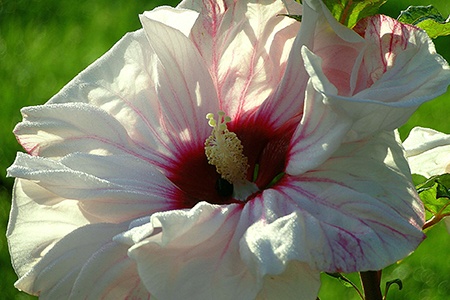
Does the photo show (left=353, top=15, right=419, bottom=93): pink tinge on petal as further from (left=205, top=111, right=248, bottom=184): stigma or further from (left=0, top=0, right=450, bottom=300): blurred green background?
(left=0, top=0, right=450, bottom=300): blurred green background

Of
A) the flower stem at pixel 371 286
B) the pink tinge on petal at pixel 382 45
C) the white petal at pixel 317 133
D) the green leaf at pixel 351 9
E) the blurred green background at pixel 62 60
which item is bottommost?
the blurred green background at pixel 62 60

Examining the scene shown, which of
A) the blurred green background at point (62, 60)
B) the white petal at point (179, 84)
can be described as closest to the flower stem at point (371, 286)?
the white petal at point (179, 84)

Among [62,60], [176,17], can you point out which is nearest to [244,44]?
[176,17]

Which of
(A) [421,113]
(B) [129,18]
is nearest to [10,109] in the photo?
(B) [129,18]

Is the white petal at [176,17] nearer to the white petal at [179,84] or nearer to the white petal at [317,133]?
the white petal at [179,84]

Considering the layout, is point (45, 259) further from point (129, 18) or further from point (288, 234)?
point (129, 18)

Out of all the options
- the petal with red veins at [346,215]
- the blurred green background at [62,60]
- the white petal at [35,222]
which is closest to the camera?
the petal with red veins at [346,215]

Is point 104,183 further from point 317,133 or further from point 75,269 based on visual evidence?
point 317,133
